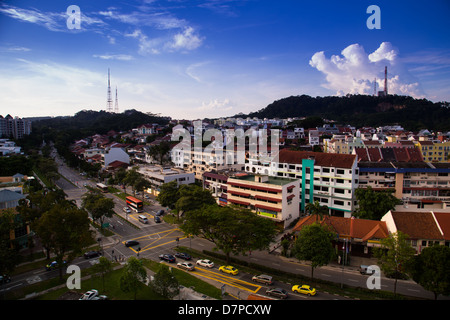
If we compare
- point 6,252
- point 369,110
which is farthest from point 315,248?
point 369,110

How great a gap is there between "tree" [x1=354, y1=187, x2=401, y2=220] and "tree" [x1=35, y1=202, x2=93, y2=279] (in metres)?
19.1

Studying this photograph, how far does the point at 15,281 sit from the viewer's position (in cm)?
1519

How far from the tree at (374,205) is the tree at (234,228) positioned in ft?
29.0

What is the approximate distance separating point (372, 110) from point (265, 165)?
297 ft

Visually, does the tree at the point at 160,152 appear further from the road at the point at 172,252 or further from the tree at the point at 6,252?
the tree at the point at 6,252

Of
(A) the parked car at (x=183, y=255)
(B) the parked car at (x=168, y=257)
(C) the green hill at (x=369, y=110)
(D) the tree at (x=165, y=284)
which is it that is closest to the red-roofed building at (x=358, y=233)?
(A) the parked car at (x=183, y=255)

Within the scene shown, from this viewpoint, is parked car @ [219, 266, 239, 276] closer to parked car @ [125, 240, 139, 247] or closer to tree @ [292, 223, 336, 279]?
tree @ [292, 223, 336, 279]

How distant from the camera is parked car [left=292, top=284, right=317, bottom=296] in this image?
44.7 ft

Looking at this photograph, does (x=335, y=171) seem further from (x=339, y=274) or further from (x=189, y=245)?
(x=189, y=245)

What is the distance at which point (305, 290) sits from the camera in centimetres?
1372

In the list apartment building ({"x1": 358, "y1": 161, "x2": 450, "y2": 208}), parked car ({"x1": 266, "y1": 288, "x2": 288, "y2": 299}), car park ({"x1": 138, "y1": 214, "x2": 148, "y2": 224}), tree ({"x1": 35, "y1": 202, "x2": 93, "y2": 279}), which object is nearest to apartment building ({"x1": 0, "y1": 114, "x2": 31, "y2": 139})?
car park ({"x1": 138, "y1": 214, "x2": 148, "y2": 224})
